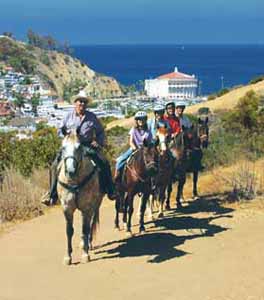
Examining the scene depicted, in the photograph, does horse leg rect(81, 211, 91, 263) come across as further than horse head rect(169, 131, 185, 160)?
No

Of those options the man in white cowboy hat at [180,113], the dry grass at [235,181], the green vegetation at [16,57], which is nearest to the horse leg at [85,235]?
the man in white cowboy hat at [180,113]

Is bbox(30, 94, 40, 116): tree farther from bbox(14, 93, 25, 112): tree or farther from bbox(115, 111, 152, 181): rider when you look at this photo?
bbox(115, 111, 152, 181): rider

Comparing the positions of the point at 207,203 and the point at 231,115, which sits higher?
the point at 231,115

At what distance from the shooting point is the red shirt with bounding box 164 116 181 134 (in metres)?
14.0

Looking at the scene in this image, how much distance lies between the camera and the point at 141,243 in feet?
39.9

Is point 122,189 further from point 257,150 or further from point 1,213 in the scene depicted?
point 257,150

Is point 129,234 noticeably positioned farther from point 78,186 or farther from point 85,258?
point 78,186

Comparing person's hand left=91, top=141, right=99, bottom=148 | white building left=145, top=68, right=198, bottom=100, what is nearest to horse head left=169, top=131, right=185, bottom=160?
person's hand left=91, top=141, right=99, bottom=148

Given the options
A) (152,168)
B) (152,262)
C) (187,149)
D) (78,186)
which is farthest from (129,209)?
(187,149)

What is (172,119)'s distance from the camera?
559 inches

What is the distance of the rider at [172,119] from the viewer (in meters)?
14.0

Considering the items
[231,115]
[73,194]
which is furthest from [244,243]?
[231,115]

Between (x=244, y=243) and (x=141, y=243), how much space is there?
1.58 meters

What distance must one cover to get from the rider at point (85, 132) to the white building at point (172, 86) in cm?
17093
